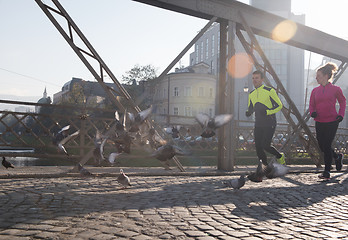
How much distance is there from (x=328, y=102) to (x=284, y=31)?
3.03 metres

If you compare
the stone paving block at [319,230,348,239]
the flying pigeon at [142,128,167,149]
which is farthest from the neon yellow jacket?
the stone paving block at [319,230,348,239]

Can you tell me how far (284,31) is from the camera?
8.88 m

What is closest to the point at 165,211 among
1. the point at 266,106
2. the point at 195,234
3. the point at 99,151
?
the point at 195,234

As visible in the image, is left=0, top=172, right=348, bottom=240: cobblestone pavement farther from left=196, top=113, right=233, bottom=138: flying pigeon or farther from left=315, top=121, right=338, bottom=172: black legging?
left=315, top=121, right=338, bottom=172: black legging

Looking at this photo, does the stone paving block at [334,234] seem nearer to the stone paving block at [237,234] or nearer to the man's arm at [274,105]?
the stone paving block at [237,234]

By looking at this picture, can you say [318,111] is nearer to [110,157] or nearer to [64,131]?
[110,157]

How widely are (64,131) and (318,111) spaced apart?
5306mm

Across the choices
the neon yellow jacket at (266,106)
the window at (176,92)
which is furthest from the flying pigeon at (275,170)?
the window at (176,92)

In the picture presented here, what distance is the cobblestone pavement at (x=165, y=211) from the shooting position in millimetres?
2658

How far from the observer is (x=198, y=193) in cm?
450

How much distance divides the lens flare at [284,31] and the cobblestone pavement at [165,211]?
4908mm

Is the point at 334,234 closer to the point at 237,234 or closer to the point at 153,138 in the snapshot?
the point at 237,234

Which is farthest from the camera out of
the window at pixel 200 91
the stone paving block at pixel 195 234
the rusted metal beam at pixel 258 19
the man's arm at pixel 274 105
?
the window at pixel 200 91

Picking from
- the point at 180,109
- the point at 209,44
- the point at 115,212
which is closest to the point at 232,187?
the point at 115,212
